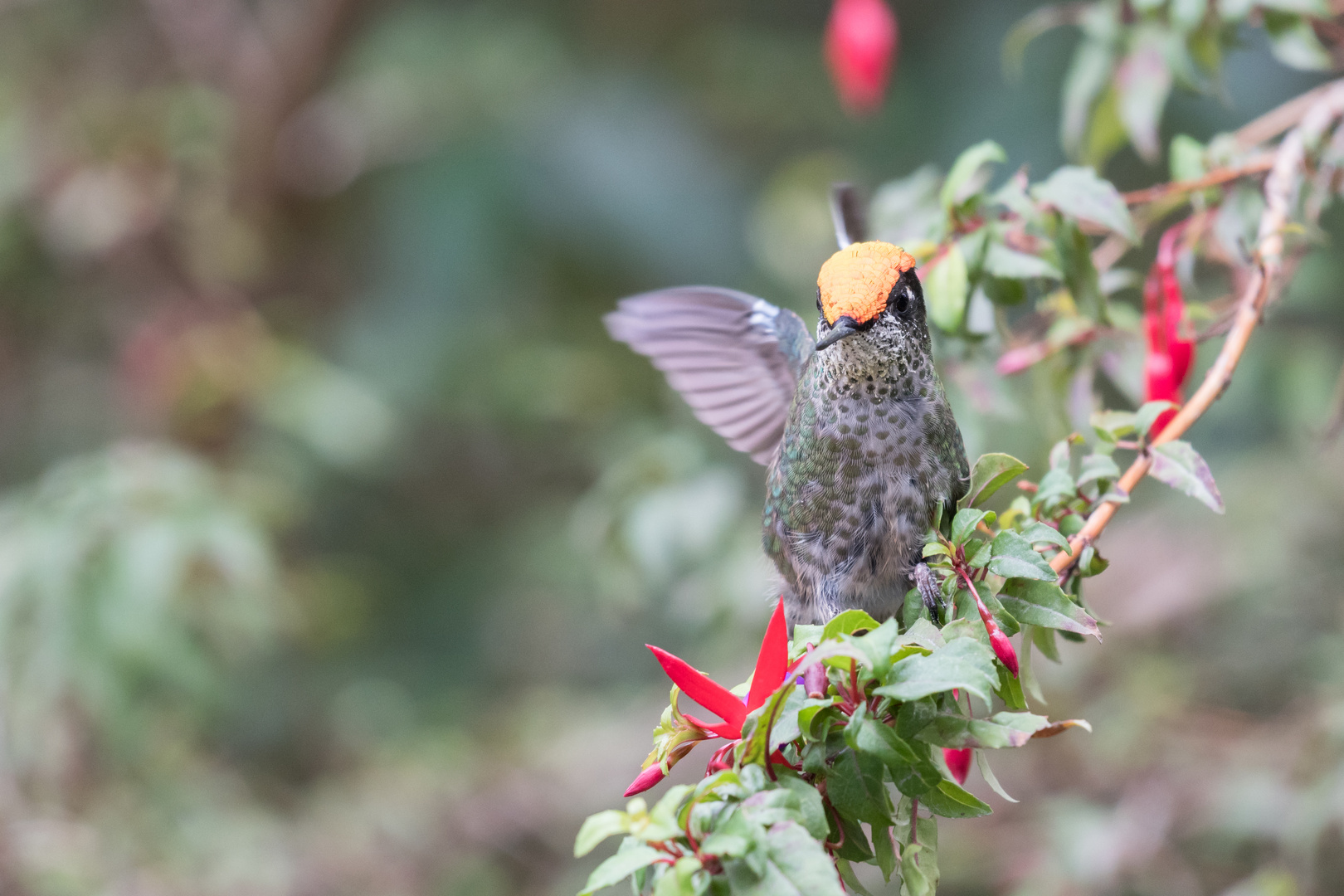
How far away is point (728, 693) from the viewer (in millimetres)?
928

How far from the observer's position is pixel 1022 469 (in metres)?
1.04

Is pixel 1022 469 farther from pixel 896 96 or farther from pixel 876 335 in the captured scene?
pixel 896 96

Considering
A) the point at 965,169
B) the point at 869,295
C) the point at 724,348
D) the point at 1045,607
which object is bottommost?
the point at 1045,607

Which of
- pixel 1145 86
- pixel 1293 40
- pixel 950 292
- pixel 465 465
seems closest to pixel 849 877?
pixel 950 292

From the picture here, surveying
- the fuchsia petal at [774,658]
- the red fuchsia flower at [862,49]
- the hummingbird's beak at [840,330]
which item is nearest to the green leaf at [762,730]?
the fuchsia petal at [774,658]

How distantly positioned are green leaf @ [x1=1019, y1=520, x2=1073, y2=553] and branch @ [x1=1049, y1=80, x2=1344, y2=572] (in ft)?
0.18

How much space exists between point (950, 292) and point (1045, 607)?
43cm

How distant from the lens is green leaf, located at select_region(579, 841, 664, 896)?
0.78 meters

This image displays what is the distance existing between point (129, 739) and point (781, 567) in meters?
1.61

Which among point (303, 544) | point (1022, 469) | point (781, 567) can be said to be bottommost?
point (1022, 469)

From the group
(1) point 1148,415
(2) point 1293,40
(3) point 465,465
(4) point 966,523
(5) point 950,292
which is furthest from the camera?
(3) point 465,465

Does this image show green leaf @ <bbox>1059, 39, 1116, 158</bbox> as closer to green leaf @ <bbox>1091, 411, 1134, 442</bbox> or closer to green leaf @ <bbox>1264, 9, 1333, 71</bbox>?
green leaf @ <bbox>1264, 9, 1333, 71</bbox>

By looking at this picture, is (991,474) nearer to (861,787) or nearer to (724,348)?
(861,787)

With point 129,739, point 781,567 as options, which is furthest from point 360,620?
point 781,567
